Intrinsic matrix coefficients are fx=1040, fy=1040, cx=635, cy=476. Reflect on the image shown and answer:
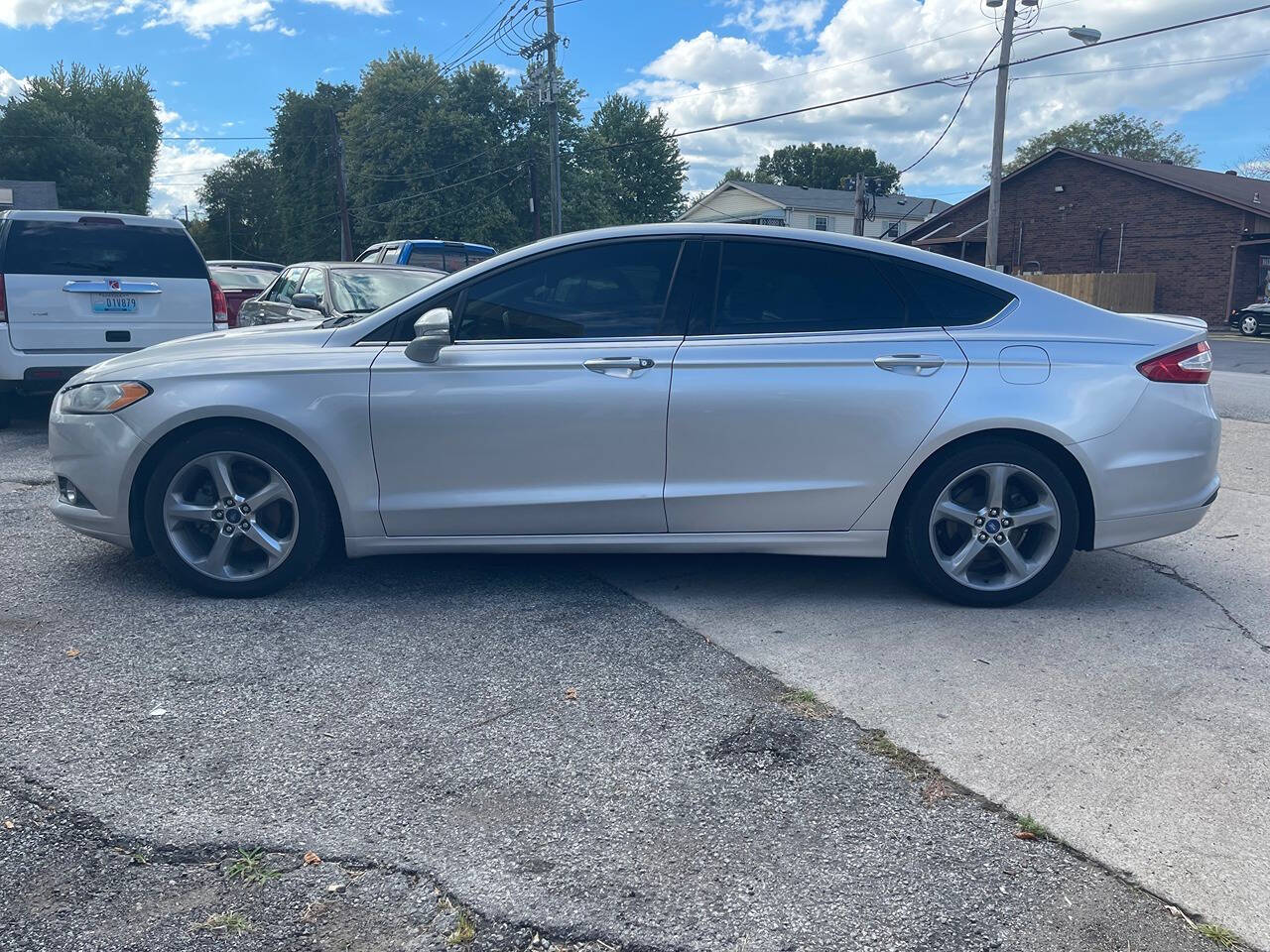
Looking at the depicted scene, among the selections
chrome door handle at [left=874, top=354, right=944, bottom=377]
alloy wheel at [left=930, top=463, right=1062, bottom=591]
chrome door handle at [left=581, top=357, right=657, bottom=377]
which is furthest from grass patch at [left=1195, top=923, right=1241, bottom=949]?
chrome door handle at [left=581, top=357, right=657, bottom=377]

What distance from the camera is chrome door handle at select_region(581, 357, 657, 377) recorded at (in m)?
4.46

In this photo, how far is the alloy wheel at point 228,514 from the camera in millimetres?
4516

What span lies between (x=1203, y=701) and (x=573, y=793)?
2.26m

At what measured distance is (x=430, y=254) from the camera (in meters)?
17.2

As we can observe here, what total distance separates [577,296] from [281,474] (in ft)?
4.95

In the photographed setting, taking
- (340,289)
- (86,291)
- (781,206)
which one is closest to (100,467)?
(86,291)

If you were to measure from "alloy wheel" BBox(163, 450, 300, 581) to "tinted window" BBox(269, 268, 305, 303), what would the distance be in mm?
6542

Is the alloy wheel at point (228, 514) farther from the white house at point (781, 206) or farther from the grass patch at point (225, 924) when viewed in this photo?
the white house at point (781, 206)

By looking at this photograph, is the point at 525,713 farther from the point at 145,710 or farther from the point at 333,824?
the point at 145,710

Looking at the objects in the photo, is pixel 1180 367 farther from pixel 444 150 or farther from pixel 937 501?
pixel 444 150

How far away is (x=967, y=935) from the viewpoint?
92.0 inches

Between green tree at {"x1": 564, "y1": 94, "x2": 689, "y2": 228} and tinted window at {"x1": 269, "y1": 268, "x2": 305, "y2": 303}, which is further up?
green tree at {"x1": 564, "y1": 94, "x2": 689, "y2": 228}

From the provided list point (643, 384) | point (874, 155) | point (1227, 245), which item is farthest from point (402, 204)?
point (874, 155)

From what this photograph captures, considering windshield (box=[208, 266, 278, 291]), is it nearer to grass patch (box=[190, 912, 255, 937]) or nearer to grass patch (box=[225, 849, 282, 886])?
grass patch (box=[225, 849, 282, 886])
